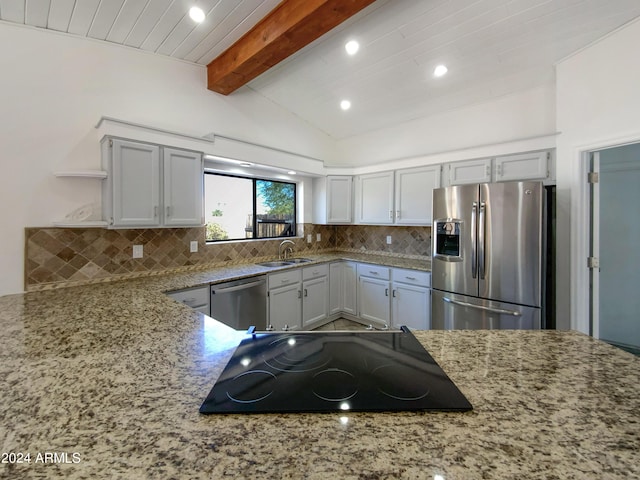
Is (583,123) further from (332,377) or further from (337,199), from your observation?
(332,377)

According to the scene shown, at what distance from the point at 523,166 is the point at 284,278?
280 cm

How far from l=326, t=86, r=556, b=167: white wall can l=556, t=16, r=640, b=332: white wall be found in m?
0.26

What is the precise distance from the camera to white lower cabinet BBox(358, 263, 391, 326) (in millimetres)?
3658

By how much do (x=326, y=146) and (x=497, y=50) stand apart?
2561mm

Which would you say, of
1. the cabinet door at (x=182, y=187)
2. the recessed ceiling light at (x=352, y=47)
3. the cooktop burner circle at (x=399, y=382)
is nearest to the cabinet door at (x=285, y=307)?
the cabinet door at (x=182, y=187)

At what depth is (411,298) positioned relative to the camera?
342 cm

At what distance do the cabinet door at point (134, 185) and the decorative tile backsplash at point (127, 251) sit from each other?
342mm

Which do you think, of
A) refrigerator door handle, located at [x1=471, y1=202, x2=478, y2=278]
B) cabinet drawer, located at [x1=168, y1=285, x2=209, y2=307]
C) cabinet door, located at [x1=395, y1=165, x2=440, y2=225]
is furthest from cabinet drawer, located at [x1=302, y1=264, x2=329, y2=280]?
refrigerator door handle, located at [x1=471, y1=202, x2=478, y2=278]

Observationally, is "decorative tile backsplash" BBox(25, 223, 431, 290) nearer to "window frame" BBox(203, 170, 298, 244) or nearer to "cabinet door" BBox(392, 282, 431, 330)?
"window frame" BBox(203, 170, 298, 244)

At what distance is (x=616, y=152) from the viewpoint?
3.15 m

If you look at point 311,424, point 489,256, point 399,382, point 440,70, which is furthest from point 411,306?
point 311,424

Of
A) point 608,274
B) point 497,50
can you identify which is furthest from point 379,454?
point 608,274

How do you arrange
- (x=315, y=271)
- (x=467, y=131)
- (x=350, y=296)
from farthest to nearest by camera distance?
(x=350, y=296), (x=315, y=271), (x=467, y=131)

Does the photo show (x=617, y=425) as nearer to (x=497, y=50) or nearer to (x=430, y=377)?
(x=430, y=377)
